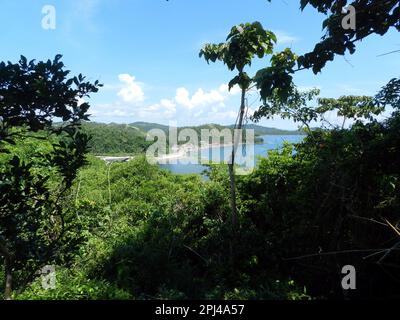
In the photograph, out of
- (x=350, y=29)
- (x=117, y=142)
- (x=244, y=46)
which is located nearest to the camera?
(x=350, y=29)

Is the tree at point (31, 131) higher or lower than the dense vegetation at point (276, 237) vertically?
higher

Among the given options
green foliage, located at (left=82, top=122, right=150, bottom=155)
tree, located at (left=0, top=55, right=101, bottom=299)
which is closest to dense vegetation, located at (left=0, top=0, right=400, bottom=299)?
tree, located at (left=0, top=55, right=101, bottom=299)

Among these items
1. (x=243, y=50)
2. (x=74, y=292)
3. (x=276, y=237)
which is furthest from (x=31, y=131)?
(x=276, y=237)

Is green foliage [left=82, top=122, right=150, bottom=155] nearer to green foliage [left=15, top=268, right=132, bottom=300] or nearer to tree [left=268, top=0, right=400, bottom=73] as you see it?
green foliage [left=15, top=268, right=132, bottom=300]

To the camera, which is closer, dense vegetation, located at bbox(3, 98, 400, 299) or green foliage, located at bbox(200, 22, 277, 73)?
dense vegetation, located at bbox(3, 98, 400, 299)

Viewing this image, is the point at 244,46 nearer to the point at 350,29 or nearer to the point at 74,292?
the point at 350,29

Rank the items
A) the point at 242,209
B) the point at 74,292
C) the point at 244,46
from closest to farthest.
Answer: the point at 74,292 → the point at 244,46 → the point at 242,209

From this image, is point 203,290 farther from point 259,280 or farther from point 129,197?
point 129,197

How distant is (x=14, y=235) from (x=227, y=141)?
4.16 meters

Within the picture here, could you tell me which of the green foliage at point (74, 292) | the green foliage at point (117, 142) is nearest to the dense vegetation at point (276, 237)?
the green foliage at point (74, 292)

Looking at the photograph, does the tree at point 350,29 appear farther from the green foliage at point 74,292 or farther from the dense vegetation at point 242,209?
the green foliage at point 74,292

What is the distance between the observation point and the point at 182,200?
7578 millimetres

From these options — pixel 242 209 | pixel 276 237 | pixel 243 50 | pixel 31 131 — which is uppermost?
pixel 243 50
